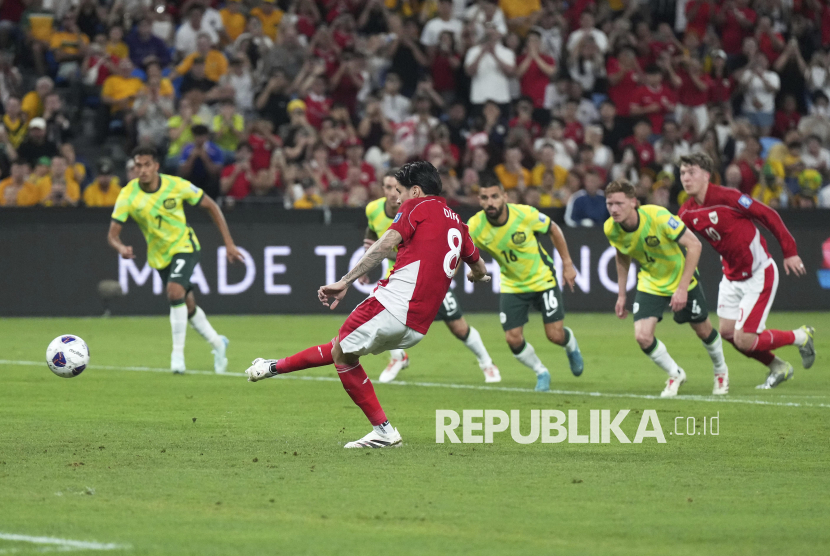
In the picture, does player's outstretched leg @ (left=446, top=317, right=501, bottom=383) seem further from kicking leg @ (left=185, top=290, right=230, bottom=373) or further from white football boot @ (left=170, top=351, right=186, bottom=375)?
white football boot @ (left=170, top=351, right=186, bottom=375)

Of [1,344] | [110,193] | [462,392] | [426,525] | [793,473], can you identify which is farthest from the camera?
[110,193]

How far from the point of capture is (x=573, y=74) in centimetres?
2478

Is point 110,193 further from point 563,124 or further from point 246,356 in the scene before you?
point 563,124

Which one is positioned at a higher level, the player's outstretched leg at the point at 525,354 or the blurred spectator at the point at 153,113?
the blurred spectator at the point at 153,113

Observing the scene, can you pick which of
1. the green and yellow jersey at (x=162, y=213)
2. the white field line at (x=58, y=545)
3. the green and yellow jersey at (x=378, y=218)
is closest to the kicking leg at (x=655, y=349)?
the green and yellow jersey at (x=378, y=218)

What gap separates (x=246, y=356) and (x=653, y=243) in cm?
557

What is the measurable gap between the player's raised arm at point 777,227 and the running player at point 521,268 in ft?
5.79

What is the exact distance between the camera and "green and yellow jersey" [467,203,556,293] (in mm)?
12445

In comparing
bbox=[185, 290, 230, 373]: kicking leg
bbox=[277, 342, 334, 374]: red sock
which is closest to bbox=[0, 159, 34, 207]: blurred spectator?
bbox=[185, 290, 230, 373]: kicking leg

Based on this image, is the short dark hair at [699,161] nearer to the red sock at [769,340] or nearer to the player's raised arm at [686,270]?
the player's raised arm at [686,270]

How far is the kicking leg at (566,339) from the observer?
41.0ft

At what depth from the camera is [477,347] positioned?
1312 centimetres

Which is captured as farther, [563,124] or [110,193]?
[563,124]

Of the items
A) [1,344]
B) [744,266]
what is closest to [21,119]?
[1,344]
